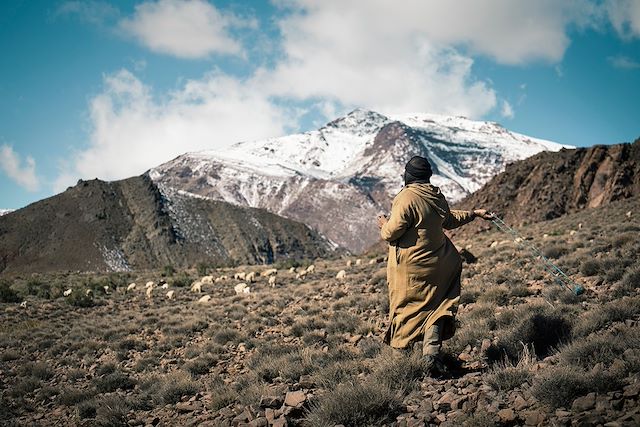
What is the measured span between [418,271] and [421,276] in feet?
0.20

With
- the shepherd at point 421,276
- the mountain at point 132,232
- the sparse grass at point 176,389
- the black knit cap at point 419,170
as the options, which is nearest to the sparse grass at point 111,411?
the sparse grass at point 176,389

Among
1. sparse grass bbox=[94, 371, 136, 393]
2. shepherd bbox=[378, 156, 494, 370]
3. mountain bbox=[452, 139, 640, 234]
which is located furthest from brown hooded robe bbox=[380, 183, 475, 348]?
mountain bbox=[452, 139, 640, 234]

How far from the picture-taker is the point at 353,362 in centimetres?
516

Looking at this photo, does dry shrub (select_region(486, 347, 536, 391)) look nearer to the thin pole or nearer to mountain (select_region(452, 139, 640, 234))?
the thin pole

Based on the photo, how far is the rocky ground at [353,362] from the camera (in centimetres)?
343

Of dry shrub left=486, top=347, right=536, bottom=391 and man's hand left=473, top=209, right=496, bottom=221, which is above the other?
man's hand left=473, top=209, right=496, bottom=221

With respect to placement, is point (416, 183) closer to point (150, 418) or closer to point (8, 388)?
point (150, 418)

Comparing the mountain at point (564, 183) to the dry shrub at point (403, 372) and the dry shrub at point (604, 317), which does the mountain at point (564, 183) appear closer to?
the dry shrub at point (604, 317)

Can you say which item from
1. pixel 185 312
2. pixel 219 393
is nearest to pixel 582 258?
pixel 219 393

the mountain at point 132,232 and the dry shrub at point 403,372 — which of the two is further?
the mountain at point 132,232

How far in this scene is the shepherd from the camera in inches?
169

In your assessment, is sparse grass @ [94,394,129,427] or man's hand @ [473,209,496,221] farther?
man's hand @ [473,209,496,221]

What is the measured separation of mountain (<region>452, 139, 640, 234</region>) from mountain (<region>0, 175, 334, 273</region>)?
1295 inches

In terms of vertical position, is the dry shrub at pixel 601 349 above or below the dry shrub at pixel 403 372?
below
